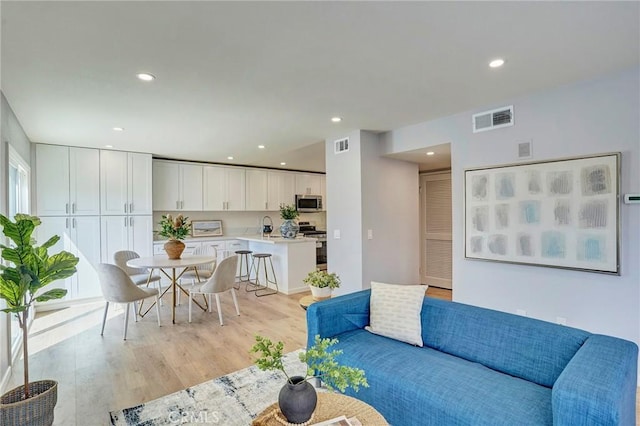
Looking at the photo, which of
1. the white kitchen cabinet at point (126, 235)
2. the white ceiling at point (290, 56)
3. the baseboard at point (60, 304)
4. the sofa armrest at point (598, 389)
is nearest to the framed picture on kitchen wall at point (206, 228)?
the white kitchen cabinet at point (126, 235)

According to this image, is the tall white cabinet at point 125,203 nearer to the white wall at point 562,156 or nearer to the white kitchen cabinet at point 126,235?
the white kitchen cabinet at point 126,235

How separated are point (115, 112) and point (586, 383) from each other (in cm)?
425

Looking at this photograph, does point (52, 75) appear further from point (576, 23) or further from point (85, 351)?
point (576, 23)

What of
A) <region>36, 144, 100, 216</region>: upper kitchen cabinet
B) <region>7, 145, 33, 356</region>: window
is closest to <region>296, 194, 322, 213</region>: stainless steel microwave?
<region>36, 144, 100, 216</region>: upper kitchen cabinet

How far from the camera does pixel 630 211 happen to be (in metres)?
2.51

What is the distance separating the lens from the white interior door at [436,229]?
18.8ft

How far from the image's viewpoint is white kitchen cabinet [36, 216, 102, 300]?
4.86 meters

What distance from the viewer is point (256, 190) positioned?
729cm

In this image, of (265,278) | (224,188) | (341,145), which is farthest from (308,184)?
(341,145)

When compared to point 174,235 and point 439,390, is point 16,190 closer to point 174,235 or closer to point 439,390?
point 174,235

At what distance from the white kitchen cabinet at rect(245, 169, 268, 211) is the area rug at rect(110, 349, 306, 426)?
4.83 meters

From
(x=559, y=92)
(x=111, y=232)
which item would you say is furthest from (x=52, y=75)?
(x=559, y=92)

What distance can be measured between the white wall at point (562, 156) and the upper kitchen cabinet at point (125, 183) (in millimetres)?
4958

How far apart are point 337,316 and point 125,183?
476 cm
